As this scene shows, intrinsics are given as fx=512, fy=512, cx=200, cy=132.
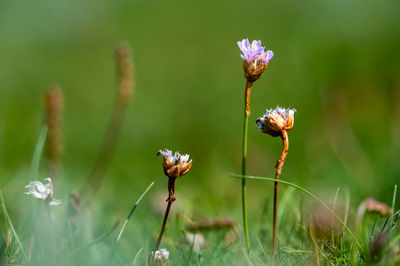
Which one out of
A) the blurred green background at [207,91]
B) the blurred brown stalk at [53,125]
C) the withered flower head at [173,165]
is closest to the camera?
the withered flower head at [173,165]

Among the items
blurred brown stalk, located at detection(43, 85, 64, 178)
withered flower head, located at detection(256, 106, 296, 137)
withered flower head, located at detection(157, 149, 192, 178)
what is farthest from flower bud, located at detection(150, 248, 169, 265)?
blurred brown stalk, located at detection(43, 85, 64, 178)

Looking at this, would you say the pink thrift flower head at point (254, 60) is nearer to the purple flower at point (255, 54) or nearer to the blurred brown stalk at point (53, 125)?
the purple flower at point (255, 54)

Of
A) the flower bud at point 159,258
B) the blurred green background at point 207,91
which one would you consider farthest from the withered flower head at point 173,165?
the blurred green background at point 207,91

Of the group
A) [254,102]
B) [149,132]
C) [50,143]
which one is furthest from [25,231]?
[254,102]

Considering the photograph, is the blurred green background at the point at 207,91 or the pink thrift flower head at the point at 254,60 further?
the blurred green background at the point at 207,91

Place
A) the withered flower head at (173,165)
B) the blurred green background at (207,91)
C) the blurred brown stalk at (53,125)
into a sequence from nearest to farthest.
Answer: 1. the withered flower head at (173,165)
2. the blurred brown stalk at (53,125)
3. the blurred green background at (207,91)

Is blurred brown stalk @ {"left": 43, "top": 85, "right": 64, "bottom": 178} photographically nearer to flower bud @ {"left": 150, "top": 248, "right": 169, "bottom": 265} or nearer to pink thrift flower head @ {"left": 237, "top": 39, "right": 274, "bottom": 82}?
flower bud @ {"left": 150, "top": 248, "right": 169, "bottom": 265}

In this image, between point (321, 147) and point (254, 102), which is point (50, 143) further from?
point (254, 102)

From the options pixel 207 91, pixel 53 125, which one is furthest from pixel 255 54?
pixel 207 91
